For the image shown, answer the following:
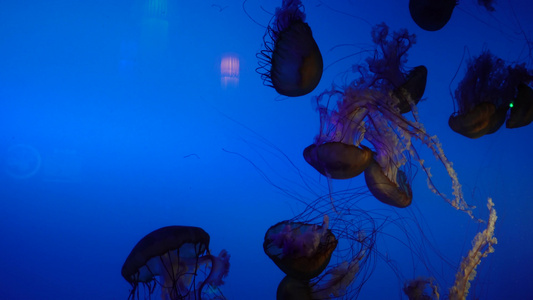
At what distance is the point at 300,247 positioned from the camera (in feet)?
9.47

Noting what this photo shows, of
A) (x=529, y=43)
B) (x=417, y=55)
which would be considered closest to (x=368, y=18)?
(x=417, y=55)

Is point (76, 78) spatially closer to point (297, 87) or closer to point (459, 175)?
point (297, 87)

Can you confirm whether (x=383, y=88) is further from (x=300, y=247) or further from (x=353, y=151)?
(x=300, y=247)

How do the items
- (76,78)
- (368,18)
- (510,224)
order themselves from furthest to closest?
(510,224) → (368,18) → (76,78)

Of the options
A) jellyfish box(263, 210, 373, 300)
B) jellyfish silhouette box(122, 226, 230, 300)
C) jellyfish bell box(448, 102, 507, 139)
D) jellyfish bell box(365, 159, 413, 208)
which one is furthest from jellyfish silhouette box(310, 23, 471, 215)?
jellyfish silhouette box(122, 226, 230, 300)

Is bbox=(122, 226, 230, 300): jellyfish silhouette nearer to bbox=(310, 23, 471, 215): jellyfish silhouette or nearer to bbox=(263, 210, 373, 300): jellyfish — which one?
→ bbox=(263, 210, 373, 300): jellyfish

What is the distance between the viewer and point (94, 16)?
3.06m

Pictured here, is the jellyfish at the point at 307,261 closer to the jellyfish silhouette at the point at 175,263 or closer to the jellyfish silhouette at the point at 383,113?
the jellyfish silhouette at the point at 175,263

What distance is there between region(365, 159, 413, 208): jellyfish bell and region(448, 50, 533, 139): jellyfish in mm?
731

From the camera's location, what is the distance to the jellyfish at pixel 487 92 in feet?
10.9

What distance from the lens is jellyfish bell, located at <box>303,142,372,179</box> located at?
2.96 meters

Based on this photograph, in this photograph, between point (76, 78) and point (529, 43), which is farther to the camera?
point (529, 43)

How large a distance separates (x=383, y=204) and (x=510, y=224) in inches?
48.2

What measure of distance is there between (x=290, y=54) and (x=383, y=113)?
0.89m
